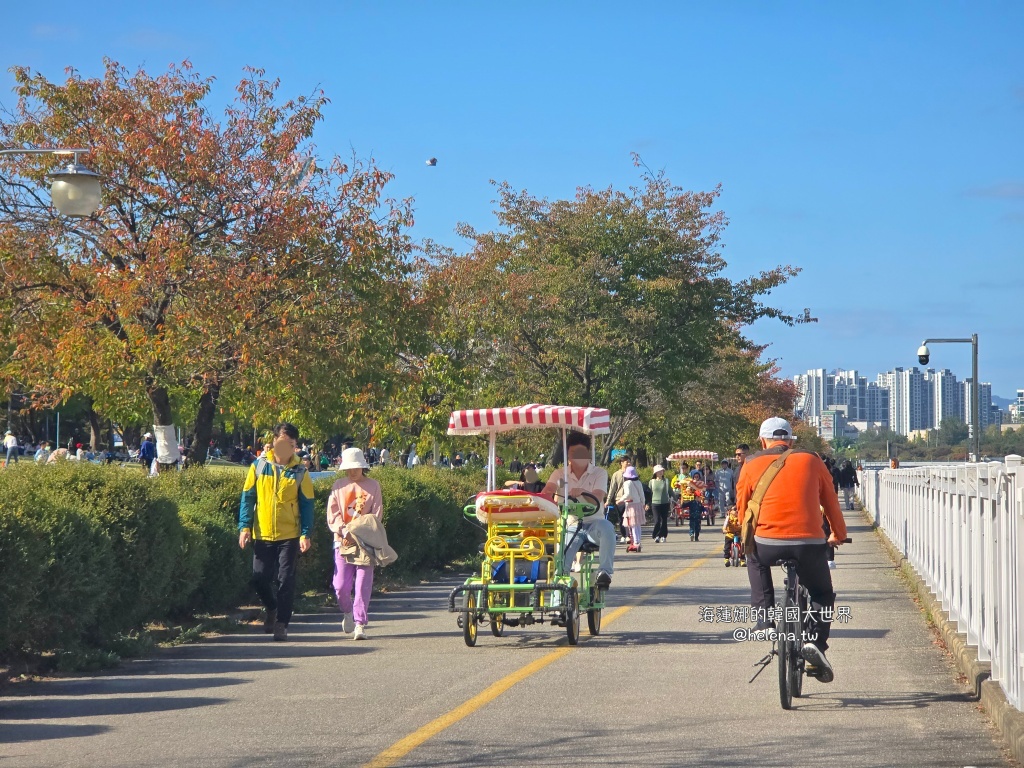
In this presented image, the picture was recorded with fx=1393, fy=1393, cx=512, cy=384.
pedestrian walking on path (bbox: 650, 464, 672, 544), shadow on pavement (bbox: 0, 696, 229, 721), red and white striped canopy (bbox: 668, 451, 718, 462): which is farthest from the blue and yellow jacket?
red and white striped canopy (bbox: 668, 451, 718, 462)

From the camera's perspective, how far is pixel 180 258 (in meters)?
18.0

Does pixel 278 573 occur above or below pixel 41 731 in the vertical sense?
above

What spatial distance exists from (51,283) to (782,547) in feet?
42.3

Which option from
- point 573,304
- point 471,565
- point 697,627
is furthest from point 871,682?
point 573,304

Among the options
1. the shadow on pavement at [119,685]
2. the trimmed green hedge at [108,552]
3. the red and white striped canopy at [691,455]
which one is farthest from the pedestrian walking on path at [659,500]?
the shadow on pavement at [119,685]

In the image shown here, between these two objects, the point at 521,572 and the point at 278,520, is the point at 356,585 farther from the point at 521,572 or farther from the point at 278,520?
the point at 521,572

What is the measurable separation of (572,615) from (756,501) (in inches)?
139

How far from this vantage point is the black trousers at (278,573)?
13234mm

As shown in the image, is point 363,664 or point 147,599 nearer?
point 363,664

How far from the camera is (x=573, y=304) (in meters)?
38.7

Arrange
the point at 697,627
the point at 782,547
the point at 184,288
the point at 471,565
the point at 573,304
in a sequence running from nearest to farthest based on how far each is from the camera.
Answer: the point at 782,547 < the point at 697,627 < the point at 184,288 < the point at 471,565 < the point at 573,304

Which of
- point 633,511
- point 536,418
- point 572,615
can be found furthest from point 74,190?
point 633,511

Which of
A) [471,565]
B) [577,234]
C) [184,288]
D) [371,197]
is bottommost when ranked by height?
[471,565]

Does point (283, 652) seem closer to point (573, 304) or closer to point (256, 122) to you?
point (256, 122)
